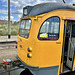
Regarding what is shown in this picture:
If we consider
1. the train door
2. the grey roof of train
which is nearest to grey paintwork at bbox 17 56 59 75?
the train door

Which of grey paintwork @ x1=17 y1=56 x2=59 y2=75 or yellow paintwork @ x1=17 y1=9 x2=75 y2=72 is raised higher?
yellow paintwork @ x1=17 y1=9 x2=75 y2=72

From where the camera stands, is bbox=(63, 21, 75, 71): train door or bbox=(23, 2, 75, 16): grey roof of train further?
bbox=(63, 21, 75, 71): train door

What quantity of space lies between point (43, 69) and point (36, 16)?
1828 mm

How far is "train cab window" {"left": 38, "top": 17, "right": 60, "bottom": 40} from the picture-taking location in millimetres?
3863

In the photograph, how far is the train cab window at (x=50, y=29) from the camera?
3863mm

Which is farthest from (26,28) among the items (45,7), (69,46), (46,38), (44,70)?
(69,46)

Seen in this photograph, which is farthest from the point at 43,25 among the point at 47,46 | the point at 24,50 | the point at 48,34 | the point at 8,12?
the point at 8,12

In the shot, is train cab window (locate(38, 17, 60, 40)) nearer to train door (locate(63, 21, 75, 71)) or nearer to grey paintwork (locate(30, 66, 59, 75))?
train door (locate(63, 21, 75, 71))

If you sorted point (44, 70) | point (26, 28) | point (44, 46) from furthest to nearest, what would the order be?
point (26, 28) < point (44, 70) < point (44, 46)

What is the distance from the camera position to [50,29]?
3.97m

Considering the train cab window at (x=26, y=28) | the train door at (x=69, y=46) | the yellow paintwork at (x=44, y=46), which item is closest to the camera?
the yellow paintwork at (x=44, y=46)

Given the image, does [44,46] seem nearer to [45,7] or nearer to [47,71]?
[47,71]

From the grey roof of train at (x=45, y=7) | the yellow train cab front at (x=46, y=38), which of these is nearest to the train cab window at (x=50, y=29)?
the yellow train cab front at (x=46, y=38)

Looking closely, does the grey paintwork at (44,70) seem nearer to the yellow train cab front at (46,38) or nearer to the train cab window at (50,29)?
the yellow train cab front at (46,38)
